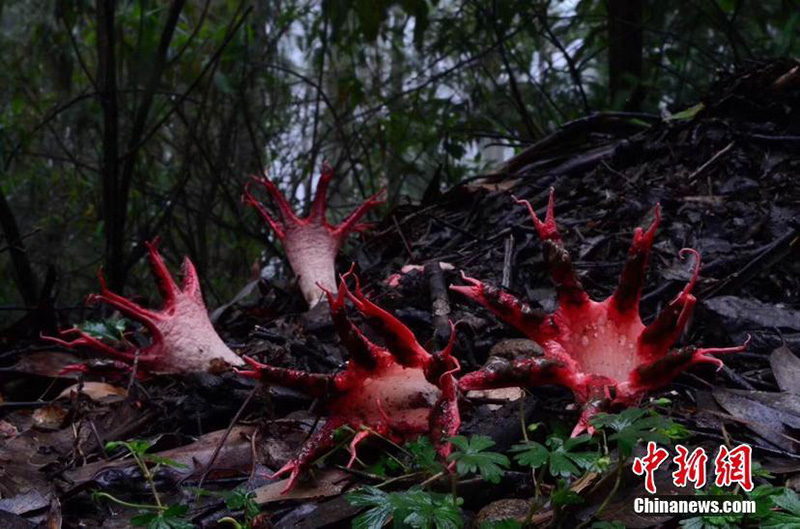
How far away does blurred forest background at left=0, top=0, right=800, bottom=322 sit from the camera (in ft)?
10.6

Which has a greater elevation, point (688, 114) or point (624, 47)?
point (624, 47)

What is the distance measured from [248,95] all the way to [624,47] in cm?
271

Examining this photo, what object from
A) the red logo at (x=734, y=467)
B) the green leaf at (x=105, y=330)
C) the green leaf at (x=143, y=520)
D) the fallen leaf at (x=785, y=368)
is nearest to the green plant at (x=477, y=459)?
the red logo at (x=734, y=467)

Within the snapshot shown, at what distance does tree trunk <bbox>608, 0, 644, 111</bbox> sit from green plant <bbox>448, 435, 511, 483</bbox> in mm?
2833

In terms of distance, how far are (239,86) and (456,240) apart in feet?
7.22

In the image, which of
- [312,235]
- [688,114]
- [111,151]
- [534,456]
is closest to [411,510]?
[534,456]

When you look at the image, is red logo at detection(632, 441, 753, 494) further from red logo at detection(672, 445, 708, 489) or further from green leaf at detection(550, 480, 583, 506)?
green leaf at detection(550, 480, 583, 506)

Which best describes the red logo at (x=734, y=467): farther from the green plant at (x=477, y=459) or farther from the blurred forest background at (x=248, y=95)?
the blurred forest background at (x=248, y=95)

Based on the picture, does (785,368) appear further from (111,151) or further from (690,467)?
(111,151)

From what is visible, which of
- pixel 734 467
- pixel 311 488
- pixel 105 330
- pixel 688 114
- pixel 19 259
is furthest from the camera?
pixel 19 259

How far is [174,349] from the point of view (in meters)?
1.64

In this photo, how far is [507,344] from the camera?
145cm

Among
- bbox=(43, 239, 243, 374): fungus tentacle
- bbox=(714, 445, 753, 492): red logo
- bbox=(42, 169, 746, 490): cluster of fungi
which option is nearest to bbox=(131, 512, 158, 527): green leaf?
bbox=(42, 169, 746, 490): cluster of fungi

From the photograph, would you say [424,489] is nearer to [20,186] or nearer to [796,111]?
[796,111]
